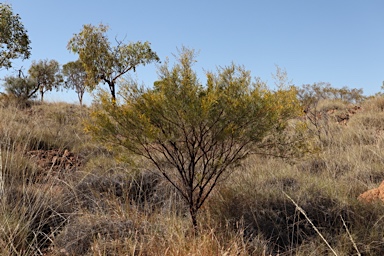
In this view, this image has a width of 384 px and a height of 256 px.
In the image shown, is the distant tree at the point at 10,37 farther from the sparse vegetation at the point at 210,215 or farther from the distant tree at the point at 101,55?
the sparse vegetation at the point at 210,215

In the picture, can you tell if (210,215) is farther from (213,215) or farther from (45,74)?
(45,74)

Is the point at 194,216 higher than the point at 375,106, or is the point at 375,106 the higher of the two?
the point at 375,106

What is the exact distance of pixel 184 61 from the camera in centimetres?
404

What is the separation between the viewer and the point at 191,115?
12.0 feet

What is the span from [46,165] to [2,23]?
12.2 meters

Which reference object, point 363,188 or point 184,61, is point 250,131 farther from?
point 363,188

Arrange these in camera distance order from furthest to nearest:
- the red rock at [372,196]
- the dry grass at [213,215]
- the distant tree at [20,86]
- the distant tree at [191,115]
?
the distant tree at [20,86]
the red rock at [372,196]
the distant tree at [191,115]
the dry grass at [213,215]

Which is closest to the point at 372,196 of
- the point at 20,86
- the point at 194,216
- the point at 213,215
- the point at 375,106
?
the point at 213,215

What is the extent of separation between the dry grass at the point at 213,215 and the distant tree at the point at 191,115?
472mm

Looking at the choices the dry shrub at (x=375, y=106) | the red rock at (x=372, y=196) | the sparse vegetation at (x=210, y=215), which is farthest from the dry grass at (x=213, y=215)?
the dry shrub at (x=375, y=106)

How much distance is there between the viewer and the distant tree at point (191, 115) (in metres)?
3.81

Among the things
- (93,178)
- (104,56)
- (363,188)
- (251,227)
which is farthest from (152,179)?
(104,56)

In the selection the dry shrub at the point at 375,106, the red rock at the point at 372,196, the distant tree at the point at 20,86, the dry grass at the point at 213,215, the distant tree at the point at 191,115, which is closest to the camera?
the dry grass at the point at 213,215

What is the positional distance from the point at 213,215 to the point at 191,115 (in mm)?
1408
